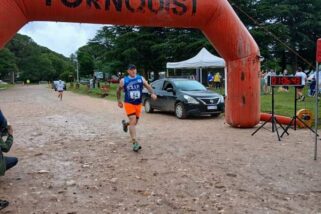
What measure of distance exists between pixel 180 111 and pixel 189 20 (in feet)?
17.7

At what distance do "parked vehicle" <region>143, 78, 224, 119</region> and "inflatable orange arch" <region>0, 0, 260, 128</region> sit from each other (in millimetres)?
2679

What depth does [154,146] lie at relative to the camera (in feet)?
32.1

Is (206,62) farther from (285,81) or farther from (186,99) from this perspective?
(285,81)

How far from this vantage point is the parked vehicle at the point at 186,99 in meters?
15.5

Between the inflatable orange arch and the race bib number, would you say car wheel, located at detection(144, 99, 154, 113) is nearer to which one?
the inflatable orange arch

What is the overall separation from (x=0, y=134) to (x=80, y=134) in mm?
5125

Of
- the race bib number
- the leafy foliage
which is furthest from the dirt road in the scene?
the leafy foliage

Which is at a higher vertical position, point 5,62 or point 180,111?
point 5,62

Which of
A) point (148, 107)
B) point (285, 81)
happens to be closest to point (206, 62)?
point (148, 107)

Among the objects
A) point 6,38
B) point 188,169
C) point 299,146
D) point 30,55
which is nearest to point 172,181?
point 188,169

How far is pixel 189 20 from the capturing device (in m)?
11.1

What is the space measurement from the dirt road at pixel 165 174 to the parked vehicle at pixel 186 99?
3743 mm

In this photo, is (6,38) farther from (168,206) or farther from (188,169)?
(168,206)

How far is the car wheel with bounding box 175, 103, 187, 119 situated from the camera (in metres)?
15.7
